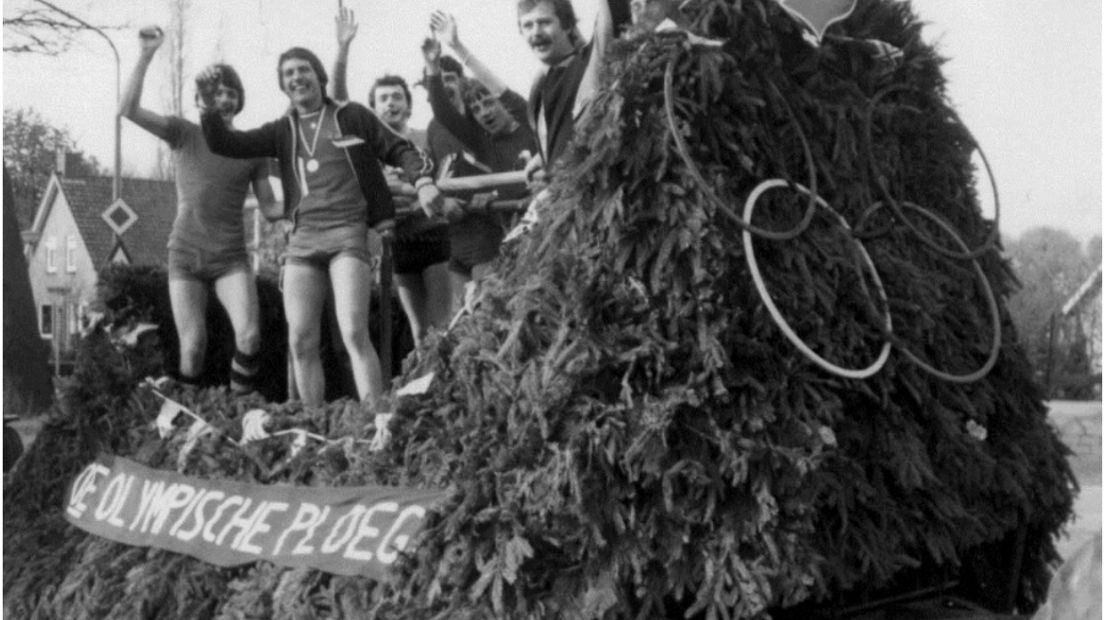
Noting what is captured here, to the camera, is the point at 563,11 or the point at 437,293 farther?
the point at 437,293

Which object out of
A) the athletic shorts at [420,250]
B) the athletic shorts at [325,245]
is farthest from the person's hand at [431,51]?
the athletic shorts at [325,245]

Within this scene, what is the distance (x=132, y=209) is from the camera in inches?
255

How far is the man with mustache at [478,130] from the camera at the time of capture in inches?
206

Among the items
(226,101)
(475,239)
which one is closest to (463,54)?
(475,239)

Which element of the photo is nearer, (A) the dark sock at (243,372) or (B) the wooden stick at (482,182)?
(B) the wooden stick at (482,182)

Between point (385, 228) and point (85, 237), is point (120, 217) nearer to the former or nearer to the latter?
point (85, 237)

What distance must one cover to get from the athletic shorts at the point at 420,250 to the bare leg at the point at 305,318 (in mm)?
318

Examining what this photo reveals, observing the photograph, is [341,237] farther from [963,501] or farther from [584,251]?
[963,501]

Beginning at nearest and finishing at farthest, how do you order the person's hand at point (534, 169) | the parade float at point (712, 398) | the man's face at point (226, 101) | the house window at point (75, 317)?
the parade float at point (712, 398) < the person's hand at point (534, 169) < the man's face at point (226, 101) < the house window at point (75, 317)

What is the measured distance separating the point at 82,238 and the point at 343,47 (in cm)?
215

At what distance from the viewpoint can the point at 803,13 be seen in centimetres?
429

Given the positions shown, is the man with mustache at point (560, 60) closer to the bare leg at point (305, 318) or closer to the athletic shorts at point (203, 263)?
the bare leg at point (305, 318)

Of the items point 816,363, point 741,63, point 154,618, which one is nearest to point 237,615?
point 154,618

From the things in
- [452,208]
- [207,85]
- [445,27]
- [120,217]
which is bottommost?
[120,217]
